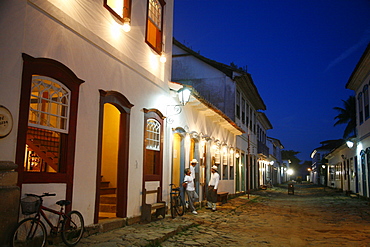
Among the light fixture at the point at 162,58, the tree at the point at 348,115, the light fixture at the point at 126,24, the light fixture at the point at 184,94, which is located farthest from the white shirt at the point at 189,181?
the tree at the point at 348,115

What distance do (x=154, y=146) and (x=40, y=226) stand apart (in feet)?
17.9

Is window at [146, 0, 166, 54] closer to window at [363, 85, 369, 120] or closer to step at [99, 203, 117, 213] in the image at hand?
step at [99, 203, 117, 213]

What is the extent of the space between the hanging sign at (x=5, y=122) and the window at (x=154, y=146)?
5.21 meters

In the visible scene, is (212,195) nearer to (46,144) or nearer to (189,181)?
(189,181)

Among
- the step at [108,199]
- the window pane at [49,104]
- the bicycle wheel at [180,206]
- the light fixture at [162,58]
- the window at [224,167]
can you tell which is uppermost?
the light fixture at [162,58]

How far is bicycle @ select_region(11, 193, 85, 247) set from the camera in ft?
16.7

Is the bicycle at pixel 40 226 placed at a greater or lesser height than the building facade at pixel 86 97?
lesser

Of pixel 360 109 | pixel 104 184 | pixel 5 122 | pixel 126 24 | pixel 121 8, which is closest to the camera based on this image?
pixel 5 122

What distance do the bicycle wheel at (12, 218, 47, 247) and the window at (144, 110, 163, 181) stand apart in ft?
15.8

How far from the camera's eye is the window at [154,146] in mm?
10266

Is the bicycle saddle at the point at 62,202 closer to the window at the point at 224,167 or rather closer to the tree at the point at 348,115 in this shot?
the window at the point at 224,167

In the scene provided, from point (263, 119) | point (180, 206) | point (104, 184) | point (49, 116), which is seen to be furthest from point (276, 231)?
→ point (263, 119)

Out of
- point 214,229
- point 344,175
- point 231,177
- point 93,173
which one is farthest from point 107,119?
point 344,175

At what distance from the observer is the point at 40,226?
536 centimetres
